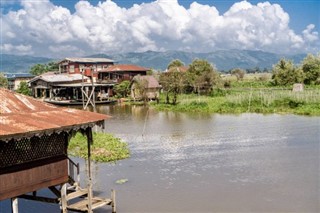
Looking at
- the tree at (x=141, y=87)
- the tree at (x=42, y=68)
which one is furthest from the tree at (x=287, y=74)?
the tree at (x=42, y=68)

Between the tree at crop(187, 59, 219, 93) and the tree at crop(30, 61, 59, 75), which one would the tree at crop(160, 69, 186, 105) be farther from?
the tree at crop(30, 61, 59, 75)

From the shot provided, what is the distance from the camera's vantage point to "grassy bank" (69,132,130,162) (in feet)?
76.9

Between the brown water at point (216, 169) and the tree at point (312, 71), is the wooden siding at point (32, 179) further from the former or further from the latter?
the tree at point (312, 71)

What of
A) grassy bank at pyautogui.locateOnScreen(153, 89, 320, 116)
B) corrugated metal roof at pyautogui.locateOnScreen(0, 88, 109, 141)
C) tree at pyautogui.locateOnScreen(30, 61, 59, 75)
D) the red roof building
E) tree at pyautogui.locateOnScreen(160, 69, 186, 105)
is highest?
tree at pyautogui.locateOnScreen(30, 61, 59, 75)

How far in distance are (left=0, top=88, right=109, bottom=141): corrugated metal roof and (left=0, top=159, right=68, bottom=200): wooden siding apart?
4.94 ft

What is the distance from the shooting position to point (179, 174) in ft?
66.3

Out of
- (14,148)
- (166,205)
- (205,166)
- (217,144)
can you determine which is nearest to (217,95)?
(217,144)

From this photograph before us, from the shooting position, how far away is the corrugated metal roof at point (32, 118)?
11.3 meters

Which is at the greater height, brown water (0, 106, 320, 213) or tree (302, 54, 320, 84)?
tree (302, 54, 320, 84)

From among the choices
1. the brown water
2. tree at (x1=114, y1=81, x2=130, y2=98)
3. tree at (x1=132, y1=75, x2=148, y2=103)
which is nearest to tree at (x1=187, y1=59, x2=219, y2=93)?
tree at (x1=132, y1=75, x2=148, y2=103)

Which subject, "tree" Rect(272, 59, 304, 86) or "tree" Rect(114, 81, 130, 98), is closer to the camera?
"tree" Rect(114, 81, 130, 98)

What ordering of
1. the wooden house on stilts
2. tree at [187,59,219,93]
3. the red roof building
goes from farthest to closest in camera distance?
the red roof building, tree at [187,59,219,93], the wooden house on stilts

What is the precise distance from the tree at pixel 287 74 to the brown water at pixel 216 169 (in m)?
33.3

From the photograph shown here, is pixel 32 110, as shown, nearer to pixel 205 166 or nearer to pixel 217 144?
pixel 205 166
